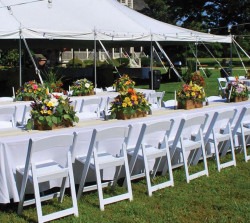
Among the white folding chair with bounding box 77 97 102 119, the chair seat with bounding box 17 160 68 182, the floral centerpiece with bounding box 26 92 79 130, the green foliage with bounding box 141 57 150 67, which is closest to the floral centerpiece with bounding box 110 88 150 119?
the floral centerpiece with bounding box 26 92 79 130

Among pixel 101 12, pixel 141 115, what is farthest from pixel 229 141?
pixel 101 12

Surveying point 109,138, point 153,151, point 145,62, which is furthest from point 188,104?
point 145,62

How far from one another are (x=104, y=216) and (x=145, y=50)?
140 ft

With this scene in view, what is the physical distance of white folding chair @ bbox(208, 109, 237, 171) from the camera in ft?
19.5

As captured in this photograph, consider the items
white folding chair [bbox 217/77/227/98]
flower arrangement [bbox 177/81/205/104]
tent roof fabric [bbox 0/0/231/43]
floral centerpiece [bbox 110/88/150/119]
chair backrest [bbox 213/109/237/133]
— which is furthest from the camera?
tent roof fabric [bbox 0/0/231/43]

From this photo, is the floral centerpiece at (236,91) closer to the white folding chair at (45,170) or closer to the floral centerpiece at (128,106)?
the floral centerpiece at (128,106)

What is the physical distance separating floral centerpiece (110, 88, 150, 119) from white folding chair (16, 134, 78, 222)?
1.40m

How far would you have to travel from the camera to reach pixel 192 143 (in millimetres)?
5734

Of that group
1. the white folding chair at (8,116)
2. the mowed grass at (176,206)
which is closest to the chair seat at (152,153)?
the mowed grass at (176,206)

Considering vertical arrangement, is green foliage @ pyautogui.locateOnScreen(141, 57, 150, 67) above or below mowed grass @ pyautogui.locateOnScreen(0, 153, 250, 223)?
above

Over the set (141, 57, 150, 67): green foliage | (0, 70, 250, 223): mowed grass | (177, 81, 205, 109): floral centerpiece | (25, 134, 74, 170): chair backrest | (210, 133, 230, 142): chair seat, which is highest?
(141, 57, 150, 67): green foliage

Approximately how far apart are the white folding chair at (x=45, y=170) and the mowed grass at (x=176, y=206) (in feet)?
0.48

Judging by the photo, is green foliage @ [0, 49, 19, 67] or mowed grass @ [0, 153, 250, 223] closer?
mowed grass @ [0, 153, 250, 223]

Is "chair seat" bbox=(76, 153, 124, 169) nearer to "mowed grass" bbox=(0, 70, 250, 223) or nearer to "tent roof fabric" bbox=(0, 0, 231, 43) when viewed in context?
"mowed grass" bbox=(0, 70, 250, 223)
